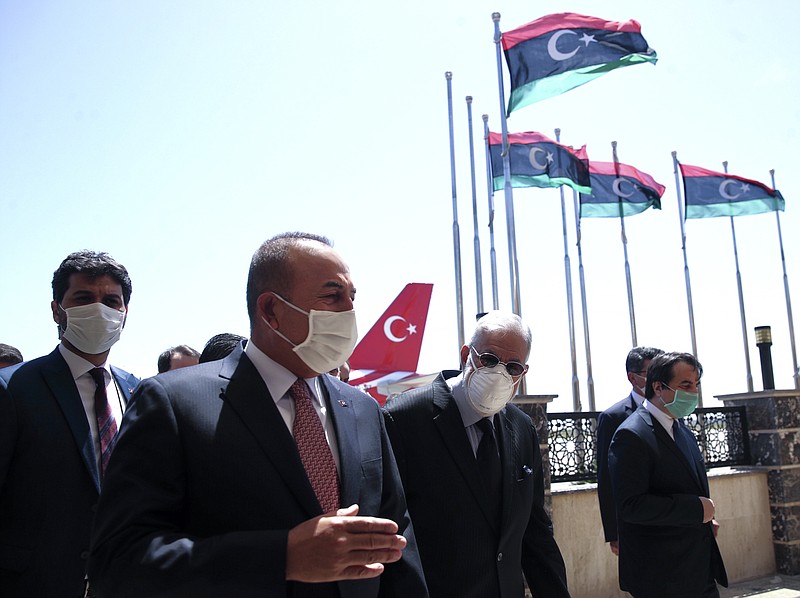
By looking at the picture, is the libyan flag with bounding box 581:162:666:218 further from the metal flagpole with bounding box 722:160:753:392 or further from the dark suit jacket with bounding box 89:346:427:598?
the dark suit jacket with bounding box 89:346:427:598

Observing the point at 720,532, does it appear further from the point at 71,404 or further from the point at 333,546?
the point at 333,546

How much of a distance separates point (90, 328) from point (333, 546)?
1682 mm

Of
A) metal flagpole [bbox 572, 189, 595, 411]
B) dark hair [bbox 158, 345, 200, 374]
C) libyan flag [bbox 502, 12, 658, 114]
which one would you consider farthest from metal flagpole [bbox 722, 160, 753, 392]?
dark hair [bbox 158, 345, 200, 374]

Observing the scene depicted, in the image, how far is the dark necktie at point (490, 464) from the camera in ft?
8.66

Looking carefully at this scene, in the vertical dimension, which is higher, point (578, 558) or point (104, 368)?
point (104, 368)

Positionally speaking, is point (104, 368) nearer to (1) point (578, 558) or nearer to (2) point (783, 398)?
(1) point (578, 558)

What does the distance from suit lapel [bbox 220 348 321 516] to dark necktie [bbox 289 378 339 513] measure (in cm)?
7

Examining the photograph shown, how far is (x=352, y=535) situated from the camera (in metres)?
1.38

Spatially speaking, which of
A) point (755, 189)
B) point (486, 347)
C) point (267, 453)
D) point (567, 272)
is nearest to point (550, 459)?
point (486, 347)

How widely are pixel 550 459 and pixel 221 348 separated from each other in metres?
4.79

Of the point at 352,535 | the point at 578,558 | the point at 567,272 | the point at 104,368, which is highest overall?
the point at 567,272

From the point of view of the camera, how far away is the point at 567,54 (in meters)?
9.92

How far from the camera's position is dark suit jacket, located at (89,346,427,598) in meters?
1.38

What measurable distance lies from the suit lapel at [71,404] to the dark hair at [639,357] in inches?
161
